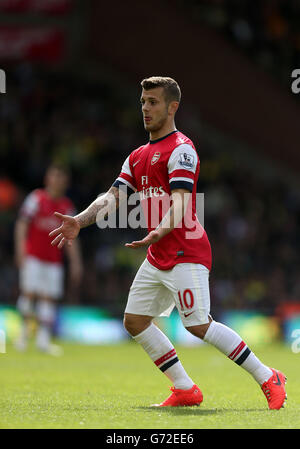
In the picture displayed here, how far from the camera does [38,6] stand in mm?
19234

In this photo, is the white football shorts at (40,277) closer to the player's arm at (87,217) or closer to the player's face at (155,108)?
the player's arm at (87,217)

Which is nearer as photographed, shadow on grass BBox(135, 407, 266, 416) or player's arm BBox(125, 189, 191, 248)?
shadow on grass BBox(135, 407, 266, 416)

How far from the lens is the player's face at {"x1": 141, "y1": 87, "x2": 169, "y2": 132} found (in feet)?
19.9

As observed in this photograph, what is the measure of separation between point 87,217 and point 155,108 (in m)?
0.94

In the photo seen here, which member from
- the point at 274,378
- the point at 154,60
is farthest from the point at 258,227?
the point at 274,378

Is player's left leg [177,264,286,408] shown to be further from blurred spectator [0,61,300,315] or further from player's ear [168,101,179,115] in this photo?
blurred spectator [0,61,300,315]

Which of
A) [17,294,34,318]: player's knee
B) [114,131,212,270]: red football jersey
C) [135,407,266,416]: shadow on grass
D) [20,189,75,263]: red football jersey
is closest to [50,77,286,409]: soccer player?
[114,131,212,270]: red football jersey

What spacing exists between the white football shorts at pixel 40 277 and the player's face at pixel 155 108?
6673mm

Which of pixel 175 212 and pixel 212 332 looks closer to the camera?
pixel 175 212

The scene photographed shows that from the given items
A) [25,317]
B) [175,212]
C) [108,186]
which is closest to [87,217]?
[175,212]

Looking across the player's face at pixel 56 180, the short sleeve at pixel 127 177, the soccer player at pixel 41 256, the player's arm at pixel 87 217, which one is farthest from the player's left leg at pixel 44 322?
the short sleeve at pixel 127 177

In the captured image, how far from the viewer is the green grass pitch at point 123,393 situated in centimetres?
508

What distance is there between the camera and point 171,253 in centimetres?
602

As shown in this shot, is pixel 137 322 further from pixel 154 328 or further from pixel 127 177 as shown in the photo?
pixel 127 177
